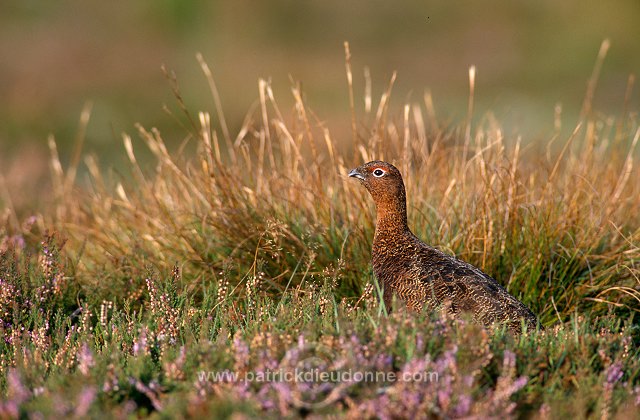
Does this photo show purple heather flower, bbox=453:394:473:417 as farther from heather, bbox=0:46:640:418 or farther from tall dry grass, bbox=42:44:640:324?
tall dry grass, bbox=42:44:640:324

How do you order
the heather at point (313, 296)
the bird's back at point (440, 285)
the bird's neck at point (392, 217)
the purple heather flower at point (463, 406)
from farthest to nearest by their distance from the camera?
the bird's neck at point (392, 217) < the bird's back at point (440, 285) < the heather at point (313, 296) < the purple heather flower at point (463, 406)

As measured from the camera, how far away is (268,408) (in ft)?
8.61

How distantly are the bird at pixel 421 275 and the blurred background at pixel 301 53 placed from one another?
11.6 metres

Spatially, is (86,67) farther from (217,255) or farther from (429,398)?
(429,398)

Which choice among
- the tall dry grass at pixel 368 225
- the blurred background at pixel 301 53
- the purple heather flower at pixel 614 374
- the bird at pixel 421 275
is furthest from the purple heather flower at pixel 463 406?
the blurred background at pixel 301 53

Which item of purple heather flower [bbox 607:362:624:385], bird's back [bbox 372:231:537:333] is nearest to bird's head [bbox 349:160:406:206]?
bird's back [bbox 372:231:537:333]

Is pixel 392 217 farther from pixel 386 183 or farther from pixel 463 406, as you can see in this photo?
pixel 463 406

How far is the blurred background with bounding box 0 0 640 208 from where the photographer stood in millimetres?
17891

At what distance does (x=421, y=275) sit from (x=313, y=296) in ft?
1.60

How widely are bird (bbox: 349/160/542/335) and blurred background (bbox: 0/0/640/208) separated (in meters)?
11.6

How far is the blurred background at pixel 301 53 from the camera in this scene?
17891mm

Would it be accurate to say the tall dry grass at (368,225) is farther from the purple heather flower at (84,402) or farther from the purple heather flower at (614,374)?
the purple heather flower at (84,402)

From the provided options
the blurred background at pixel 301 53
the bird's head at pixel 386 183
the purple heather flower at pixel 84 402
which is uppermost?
the purple heather flower at pixel 84 402

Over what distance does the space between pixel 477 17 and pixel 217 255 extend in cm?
2050
